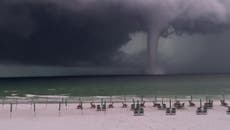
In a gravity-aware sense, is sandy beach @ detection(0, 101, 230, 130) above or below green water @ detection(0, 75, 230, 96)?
below

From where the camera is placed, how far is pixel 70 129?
34281 mm

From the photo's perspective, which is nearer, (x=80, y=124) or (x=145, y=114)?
(x=80, y=124)

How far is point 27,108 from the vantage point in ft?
171

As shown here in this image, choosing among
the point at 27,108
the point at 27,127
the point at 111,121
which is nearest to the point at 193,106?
the point at 111,121

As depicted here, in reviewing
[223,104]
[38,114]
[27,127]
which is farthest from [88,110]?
[223,104]

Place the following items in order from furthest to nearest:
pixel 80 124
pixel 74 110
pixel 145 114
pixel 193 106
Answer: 1. pixel 193 106
2. pixel 74 110
3. pixel 145 114
4. pixel 80 124

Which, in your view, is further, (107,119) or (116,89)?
(116,89)

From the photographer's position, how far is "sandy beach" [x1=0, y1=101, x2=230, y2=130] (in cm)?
3547

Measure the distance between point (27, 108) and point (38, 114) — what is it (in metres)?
6.02

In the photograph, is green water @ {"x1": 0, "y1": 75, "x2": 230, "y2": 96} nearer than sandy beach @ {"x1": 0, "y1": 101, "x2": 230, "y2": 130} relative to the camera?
No

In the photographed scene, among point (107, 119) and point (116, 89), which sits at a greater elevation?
point (116, 89)

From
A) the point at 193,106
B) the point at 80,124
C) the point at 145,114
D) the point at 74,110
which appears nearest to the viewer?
the point at 80,124

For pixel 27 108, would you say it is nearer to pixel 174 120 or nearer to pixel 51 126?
pixel 51 126

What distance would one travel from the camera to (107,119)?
134ft
